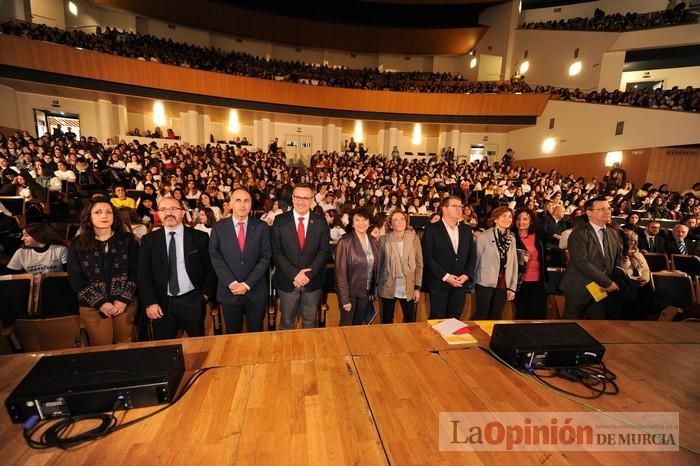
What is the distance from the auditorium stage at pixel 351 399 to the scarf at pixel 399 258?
97 cm

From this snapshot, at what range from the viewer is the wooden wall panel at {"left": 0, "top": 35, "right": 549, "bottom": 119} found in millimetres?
10938

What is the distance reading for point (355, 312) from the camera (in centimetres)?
298

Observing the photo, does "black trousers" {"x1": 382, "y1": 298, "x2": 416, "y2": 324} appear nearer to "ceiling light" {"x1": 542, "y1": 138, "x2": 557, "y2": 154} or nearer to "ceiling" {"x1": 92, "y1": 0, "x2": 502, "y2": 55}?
"ceiling light" {"x1": 542, "y1": 138, "x2": 557, "y2": 154}

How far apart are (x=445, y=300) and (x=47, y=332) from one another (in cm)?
335

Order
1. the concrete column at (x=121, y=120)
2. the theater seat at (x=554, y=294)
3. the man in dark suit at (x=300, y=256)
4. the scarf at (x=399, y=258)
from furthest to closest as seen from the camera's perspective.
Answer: the concrete column at (x=121, y=120) → the theater seat at (x=554, y=294) → the scarf at (x=399, y=258) → the man in dark suit at (x=300, y=256)

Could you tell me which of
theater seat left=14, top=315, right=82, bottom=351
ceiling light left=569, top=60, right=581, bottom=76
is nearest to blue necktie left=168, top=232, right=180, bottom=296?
theater seat left=14, top=315, right=82, bottom=351

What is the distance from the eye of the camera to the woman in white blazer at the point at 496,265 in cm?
307

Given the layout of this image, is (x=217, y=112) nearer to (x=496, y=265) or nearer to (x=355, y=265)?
(x=355, y=265)

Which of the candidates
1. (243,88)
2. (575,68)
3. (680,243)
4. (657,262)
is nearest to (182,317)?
(657,262)

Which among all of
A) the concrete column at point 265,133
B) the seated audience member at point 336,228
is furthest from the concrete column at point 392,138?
the seated audience member at point 336,228

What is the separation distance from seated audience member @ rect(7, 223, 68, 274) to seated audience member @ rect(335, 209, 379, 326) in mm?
2618

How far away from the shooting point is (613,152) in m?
13.0

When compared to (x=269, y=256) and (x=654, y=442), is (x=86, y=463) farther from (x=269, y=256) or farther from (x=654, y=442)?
(x=654, y=442)

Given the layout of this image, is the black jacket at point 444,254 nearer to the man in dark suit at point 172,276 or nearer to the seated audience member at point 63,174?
the man in dark suit at point 172,276
